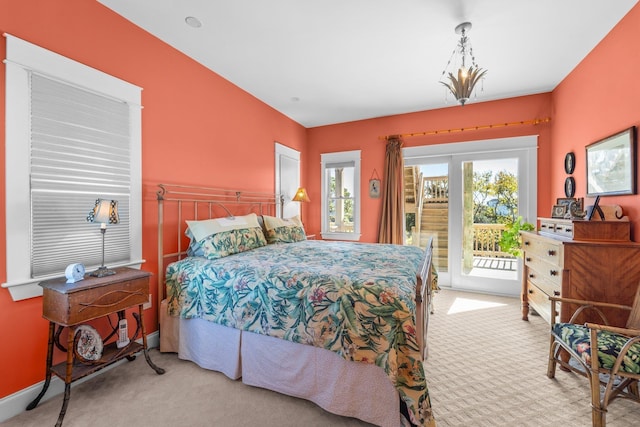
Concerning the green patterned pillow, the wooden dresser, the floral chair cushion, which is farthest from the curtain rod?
the floral chair cushion

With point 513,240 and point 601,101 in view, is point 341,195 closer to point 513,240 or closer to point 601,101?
point 513,240

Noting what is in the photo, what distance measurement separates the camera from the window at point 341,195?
4.93m

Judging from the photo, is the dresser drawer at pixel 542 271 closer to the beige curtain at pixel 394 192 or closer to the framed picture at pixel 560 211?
the framed picture at pixel 560 211

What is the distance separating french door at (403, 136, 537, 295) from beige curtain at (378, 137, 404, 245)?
178mm

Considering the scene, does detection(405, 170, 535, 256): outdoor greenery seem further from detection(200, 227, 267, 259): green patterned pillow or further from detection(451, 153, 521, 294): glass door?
detection(200, 227, 267, 259): green patterned pillow

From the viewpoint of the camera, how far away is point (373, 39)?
8.46 ft

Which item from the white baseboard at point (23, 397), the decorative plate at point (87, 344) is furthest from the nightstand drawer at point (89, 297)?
the white baseboard at point (23, 397)

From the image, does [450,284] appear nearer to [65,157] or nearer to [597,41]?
[597,41]

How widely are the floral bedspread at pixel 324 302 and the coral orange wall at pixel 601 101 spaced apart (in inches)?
79.6

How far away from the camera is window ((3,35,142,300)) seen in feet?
5.61

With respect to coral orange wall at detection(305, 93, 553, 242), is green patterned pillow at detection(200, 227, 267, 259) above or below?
below

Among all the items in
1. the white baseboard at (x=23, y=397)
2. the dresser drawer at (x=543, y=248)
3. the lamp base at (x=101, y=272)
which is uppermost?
the dresser drawer at (x=543, y=248)

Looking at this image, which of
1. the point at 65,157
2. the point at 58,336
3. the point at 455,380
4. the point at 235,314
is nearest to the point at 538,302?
the point at 455,380

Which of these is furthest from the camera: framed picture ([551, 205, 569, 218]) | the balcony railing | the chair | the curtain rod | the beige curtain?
the beige curtain
